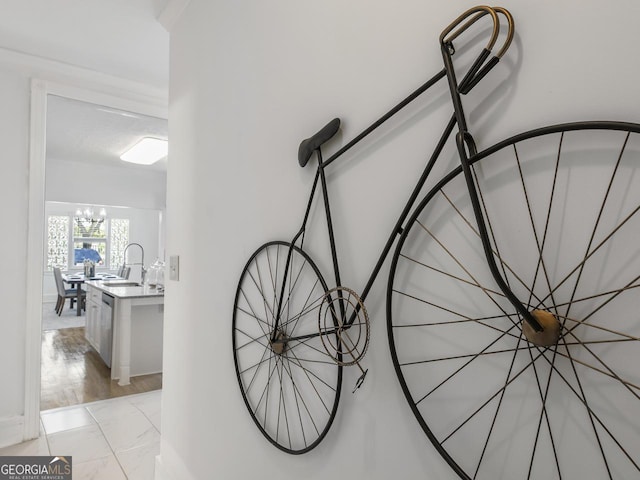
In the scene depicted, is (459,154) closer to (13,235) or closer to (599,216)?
(599,216)

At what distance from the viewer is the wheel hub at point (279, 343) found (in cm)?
110

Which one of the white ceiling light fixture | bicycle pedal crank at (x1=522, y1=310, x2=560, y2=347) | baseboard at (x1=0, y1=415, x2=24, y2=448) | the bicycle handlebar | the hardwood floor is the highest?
the white ceiling light fixture

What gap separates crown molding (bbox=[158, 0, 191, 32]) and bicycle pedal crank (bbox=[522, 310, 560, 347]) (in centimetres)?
199

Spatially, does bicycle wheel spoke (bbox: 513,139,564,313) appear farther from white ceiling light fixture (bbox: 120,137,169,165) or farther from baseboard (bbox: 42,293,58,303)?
baseboard (bbox: 42,293,58,303)

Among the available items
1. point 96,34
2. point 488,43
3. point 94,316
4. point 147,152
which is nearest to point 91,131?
point 147,152

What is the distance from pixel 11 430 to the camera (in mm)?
2434

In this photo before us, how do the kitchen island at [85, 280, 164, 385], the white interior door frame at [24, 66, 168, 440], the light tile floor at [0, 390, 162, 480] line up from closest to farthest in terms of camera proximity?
1. the light tile floor at [0, 390, 162, 480]
2. the white interior door frame at [24, 66, 168, 440]
3. the kitchen island at [85, 280, 164, 385]

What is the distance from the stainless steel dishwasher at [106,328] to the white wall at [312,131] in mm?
2343

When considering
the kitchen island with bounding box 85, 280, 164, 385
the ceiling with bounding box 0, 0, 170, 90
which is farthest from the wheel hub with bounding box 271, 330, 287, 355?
the kitchen island with bounding box 85, 280, 164, 385

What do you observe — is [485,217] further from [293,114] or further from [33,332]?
[33,332]

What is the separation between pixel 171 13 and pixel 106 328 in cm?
328

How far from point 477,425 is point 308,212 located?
609 millimetres

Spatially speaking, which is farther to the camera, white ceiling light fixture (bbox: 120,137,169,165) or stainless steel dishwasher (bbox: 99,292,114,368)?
white ceiling light fixture (bbox: 120,137,169,165)

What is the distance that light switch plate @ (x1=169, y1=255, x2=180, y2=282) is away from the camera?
186 centimetres
